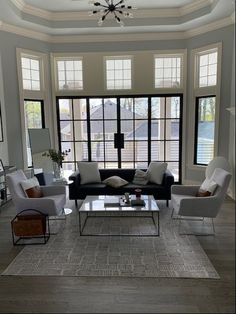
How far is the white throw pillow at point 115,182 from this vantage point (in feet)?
16.5

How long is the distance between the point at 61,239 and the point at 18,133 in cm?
319

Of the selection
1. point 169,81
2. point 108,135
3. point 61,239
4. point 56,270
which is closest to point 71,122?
point 108,135

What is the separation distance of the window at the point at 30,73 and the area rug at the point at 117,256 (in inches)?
149

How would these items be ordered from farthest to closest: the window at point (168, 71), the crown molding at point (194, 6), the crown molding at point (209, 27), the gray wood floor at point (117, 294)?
1. the window at point (168, 71)
2. the crown molding at point (209, 27)
3. the crown molding at point (194, 6)
4. the gray wood floor at point (117, 294)

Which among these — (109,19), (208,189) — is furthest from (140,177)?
(109,19)

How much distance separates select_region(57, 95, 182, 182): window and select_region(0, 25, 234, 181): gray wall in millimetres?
603

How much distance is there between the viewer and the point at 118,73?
6578 millimetres

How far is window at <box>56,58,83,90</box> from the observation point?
6586 mm

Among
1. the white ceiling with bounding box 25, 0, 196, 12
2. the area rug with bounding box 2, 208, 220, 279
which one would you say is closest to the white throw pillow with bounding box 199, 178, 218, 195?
the area rug with bounding box 2, 208, 220, 279

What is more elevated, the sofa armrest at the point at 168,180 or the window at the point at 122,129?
the window at the point at 122,129

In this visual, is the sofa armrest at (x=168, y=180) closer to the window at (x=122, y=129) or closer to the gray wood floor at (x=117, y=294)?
the window at (x=122, y=129)

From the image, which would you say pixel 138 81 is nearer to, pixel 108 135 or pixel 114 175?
pixel 108 135

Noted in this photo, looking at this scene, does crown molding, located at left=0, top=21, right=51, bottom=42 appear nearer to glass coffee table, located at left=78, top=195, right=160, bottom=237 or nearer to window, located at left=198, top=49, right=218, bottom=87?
window, located at left=198, top=49, right=218, bottom=87

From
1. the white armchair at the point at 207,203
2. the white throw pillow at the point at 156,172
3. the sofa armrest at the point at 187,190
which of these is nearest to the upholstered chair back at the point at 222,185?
the white armchair at the point at 207,203
